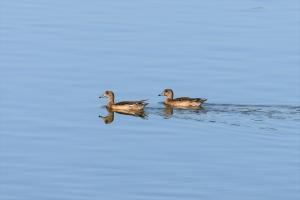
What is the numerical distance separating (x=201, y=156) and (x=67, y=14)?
1360cm

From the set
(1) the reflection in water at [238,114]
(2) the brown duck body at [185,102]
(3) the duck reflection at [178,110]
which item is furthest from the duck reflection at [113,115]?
(2) the brown duck body at [185,102]

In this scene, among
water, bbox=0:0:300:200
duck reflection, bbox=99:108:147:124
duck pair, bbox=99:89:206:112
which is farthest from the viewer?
duck pair, bbox=99:89:206:112

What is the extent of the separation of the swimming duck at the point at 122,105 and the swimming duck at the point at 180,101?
65 centimetres

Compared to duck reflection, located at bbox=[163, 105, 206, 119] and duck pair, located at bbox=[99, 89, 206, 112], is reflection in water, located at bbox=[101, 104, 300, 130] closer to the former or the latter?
duck reflection, located at bbox=[163, 105, 206, 119]

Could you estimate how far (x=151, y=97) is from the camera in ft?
83.0

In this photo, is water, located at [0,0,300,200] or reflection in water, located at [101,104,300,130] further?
reflection in water, located at [101,104,300,130]

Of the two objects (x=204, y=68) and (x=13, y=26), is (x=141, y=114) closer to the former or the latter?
(x=204, y=68)

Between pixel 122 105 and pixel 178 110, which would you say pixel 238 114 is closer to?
pixel 178 110

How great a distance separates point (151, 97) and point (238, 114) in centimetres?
242

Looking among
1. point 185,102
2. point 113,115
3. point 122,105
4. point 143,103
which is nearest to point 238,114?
point 185,102

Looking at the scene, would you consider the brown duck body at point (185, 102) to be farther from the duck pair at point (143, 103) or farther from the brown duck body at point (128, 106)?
the brown duck body at point (128, 106)

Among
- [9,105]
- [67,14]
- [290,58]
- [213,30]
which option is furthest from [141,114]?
[67,14]

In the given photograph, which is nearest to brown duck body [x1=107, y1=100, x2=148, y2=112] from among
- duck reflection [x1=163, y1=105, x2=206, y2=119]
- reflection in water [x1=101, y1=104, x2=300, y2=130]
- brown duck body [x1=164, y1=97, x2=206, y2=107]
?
reflection in water [x1=101, y1=104, x2=300, y2=130]

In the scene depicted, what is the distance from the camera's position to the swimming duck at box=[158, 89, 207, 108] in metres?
24.0
